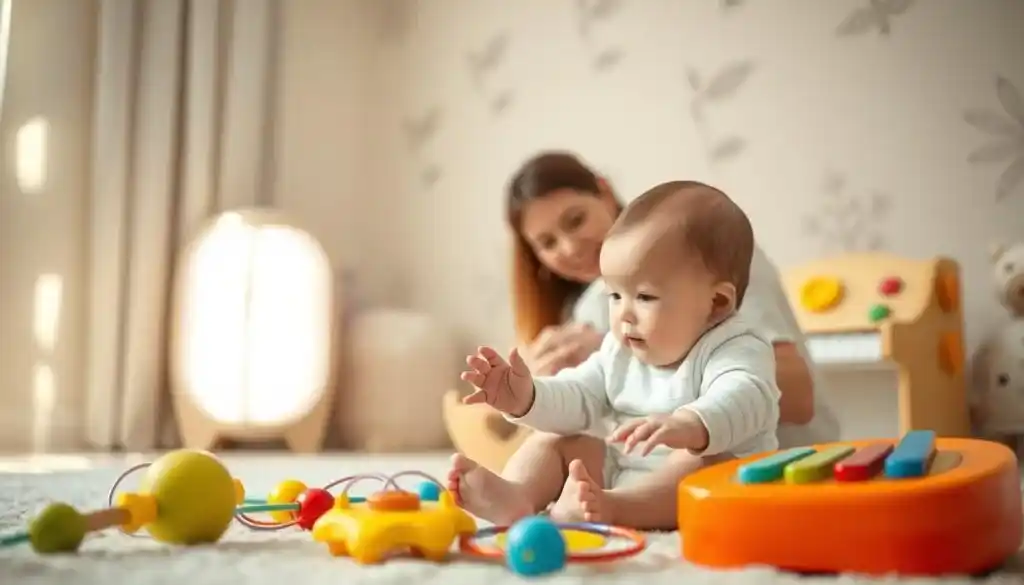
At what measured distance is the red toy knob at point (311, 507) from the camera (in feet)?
2.71

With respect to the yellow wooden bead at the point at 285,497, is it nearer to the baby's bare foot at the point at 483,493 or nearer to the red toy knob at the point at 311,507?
the red toy knob at the point at 311,507

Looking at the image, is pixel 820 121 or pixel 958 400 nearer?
pixel 958 400

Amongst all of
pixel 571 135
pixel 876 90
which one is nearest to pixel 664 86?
pixel 571 135

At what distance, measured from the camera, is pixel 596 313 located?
125 cm

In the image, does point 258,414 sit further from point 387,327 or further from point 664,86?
point 664,86

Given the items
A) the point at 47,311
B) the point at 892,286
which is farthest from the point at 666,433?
the point at 47,311

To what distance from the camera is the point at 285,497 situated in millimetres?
902

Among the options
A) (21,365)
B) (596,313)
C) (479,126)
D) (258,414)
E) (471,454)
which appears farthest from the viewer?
(479,126)

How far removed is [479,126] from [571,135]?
0.91 feet

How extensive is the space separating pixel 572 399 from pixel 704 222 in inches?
8.1

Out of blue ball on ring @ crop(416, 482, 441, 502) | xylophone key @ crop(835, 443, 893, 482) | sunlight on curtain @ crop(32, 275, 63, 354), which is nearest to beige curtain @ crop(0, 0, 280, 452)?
sunlight on curtain @ crop(32, 275, 63, 354)

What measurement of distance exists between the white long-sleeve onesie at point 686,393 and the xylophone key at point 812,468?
112mm

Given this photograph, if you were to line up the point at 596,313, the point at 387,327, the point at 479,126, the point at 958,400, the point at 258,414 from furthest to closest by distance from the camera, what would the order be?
the point at 479,126 < the point at 387,327 < the point at 258,414 < the point at 958,400 < the point at 596,313

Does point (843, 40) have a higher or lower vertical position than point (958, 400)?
higher
